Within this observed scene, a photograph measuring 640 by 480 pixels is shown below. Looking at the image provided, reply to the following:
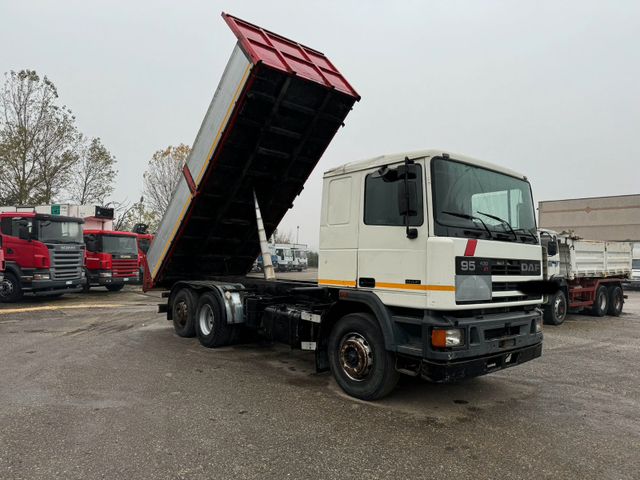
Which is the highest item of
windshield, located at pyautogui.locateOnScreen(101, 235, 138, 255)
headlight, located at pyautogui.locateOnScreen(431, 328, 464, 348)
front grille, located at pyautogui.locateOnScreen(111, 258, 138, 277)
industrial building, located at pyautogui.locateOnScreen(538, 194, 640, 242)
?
industrial building, located at pyautogui.locateOnScreen(538, 194, 640, 242)

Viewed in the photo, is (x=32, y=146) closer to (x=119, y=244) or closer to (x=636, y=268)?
(x=119, y=244)

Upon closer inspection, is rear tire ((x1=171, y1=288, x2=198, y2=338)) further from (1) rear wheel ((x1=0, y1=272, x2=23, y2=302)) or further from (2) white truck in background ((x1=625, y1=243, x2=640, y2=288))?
(2) white truck in background ((x1=625, y1=243, x2=640, y2=288))

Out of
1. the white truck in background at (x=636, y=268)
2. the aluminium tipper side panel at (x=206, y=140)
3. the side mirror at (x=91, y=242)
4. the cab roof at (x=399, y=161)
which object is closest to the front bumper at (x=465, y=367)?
the cab roof at (x=399, y=161)

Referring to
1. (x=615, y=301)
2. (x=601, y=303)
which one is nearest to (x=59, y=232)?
(x=601, y=303)

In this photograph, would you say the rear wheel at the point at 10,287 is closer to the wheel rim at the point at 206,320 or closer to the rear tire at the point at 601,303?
the wheel rim at the point at 206,320

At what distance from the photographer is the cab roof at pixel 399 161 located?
4549 millimetres

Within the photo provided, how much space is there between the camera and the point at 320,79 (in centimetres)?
643

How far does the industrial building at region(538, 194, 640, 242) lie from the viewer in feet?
113

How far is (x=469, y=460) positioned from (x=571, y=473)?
738 mm

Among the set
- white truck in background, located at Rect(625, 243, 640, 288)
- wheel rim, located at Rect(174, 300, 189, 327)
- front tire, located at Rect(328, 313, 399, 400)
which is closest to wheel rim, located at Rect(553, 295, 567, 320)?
front tire, located at Rect(328, 313, 399, 400)

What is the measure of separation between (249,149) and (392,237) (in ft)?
10.8

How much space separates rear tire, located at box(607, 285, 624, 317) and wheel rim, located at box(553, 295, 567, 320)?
10.2 feet

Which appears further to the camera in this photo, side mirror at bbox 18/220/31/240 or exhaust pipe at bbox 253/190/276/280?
side mirror at bbox 18/220/31/240

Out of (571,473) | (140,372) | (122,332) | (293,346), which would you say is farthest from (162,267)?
(571,473)
